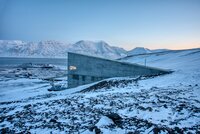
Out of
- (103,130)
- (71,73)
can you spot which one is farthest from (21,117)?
(71,73)

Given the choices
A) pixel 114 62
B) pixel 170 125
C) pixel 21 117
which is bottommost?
pixel 21 117

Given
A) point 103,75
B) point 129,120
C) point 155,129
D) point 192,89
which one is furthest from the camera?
point 103,75

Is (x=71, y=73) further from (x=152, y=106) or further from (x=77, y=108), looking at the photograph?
(x=152, y=106)

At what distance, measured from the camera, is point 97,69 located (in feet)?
84.1

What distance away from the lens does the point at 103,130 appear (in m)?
6.69

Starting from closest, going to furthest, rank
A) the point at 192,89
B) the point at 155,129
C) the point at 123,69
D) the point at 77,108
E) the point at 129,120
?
the point at 155,129 → the point at 129,120 → the point at 77,108 → the point at 192,89 → the point at 123,69

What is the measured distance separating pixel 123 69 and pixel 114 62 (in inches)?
72.0

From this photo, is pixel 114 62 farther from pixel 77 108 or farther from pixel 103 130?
pixel 103 130

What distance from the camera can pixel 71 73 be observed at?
28062 mm

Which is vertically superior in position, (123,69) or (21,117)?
(123,69)

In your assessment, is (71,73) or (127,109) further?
(71,73)

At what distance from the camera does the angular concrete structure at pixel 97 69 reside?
22156 millimetres

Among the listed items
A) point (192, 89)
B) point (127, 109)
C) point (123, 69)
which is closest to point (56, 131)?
point (127, 109)

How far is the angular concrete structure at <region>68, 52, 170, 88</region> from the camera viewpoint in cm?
2216
